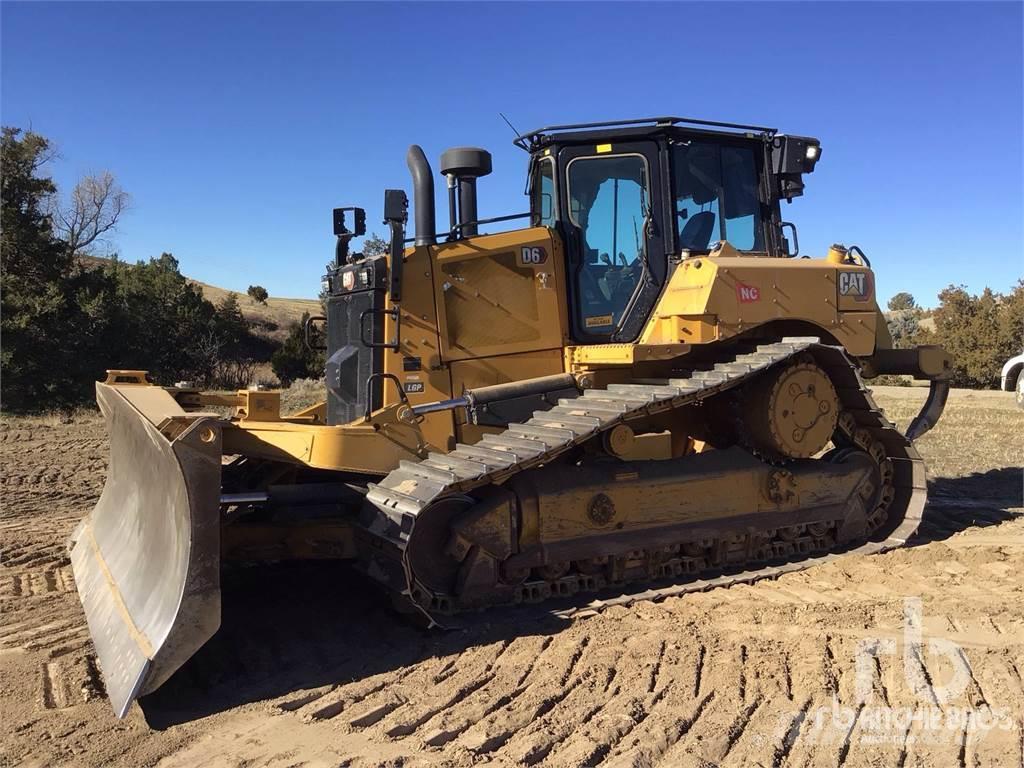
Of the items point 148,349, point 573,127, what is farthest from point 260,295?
point 573,127

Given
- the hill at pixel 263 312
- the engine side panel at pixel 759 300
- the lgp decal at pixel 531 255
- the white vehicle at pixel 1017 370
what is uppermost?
the hill at pixel 263 312

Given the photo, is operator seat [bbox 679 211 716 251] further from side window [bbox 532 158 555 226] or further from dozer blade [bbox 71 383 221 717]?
dozer blade [bbox 71 383 221 717]

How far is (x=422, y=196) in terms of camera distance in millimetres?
5664

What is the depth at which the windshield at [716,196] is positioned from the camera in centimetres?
641

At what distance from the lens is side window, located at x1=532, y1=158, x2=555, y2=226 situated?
6316mm

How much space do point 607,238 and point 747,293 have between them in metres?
1.12

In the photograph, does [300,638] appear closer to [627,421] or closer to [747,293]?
[627,421]

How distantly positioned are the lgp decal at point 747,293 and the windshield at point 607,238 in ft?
2.43

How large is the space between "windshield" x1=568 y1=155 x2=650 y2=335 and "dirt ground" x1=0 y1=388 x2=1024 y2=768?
2.23 metres

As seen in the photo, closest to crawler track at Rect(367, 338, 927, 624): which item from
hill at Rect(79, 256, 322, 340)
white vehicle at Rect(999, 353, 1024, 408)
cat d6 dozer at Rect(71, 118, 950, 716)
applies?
cat d6 dozer at Rect(71, 118, 950, 716)

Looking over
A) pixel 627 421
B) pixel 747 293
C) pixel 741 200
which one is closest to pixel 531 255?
pixel 627 421

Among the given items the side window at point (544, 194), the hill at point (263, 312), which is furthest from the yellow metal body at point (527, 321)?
the hill at point (263, 312)

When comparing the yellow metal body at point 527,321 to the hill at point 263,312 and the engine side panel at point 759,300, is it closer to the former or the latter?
the engine side panel at point 759,300

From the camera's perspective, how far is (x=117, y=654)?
413 cm
